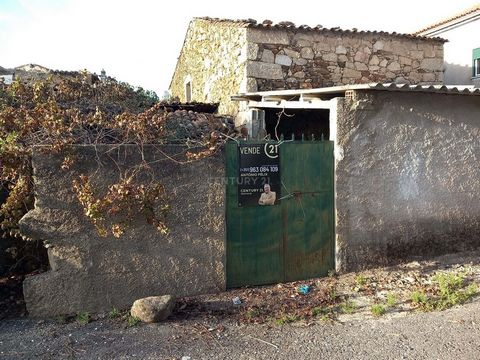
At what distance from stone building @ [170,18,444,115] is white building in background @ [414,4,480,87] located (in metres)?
3.33

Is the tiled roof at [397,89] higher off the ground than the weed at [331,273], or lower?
higher

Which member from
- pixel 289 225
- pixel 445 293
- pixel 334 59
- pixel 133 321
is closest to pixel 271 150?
pixel 289 225

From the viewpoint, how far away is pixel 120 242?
4406mm

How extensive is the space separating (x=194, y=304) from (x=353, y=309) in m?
1.71

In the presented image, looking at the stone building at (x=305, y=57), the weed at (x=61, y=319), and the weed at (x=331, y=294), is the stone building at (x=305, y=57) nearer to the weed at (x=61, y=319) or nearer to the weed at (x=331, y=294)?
the weed at (x=331, y=294)

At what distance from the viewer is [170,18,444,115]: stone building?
7.94 m

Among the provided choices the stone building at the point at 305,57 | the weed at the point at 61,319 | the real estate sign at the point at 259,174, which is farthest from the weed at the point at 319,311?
the stone building at the point at 305,57

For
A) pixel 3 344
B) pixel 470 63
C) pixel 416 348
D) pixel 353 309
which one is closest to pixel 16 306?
pixel 3 344

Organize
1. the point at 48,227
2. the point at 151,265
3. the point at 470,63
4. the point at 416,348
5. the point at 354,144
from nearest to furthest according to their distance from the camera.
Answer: the point at 416,348, the point at 48,227, the point at 151,265, the point at 354,144, the point at 470,63

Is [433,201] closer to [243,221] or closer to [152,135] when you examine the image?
[243,221]

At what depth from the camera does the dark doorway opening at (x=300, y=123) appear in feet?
24.0

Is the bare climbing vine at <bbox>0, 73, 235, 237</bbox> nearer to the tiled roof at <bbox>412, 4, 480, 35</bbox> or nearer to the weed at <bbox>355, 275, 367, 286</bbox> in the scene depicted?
the weed at <bbox>355, 275, 367, 286</bbox>

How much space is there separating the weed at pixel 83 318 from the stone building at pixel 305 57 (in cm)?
491

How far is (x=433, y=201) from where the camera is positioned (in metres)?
5.69
